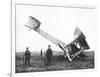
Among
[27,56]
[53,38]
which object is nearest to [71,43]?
[53,38]

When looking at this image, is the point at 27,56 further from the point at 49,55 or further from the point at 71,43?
the point at 71,43

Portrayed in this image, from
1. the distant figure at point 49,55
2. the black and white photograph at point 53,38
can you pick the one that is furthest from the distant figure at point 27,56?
the distant figure at point 49,55

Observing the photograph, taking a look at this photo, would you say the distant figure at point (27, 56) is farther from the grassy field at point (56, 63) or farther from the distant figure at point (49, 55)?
the distant figure at point (49, 55)

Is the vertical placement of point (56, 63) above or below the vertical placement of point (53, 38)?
below

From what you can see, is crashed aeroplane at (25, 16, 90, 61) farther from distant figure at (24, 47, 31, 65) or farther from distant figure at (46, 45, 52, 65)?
distant figure at (24, 47, 31, 65)

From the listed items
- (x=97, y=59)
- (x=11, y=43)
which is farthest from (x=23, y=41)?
(x=97, y=59)

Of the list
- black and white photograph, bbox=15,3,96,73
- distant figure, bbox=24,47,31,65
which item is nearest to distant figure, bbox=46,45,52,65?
black and white photograph, bbox=15,3,96,73
